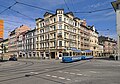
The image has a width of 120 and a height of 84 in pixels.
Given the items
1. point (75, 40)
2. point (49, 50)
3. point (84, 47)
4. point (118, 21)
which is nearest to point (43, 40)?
point (49, 50)

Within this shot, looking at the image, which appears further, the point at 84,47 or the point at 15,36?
the point at 15,36

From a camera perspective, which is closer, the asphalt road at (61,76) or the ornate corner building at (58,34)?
the asphalt road at (61,76)

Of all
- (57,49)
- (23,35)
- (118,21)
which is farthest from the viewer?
(23,35)

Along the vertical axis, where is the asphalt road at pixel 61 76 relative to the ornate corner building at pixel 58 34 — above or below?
below

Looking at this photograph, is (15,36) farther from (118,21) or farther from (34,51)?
(118,21)

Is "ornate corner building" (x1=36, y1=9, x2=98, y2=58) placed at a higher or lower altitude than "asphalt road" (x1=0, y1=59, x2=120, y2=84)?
higher

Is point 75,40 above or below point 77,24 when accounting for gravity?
below

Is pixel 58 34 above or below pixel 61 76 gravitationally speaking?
above

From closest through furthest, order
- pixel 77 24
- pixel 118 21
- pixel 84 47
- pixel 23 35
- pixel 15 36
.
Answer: pixel 118 21 → pixel 77 24 → pixel 84 47 → pixel 23 35 → pixel 15 36

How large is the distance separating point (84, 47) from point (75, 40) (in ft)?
37.3

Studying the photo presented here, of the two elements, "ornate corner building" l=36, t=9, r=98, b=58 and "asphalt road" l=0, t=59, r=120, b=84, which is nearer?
"asphalt road" l=0, t=59, r=120, b=84

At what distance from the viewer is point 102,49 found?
110 meters

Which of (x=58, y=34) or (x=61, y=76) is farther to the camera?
(x=58, y=34)

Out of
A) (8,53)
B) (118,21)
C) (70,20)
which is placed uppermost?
(70,20)
